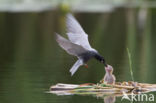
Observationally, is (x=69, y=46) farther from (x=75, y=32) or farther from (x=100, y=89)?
(x=100, y=89)

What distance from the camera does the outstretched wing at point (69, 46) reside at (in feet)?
26.3

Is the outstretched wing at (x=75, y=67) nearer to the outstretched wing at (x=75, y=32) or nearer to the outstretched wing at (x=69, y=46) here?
the outstretched wing at (x=69, y=46)

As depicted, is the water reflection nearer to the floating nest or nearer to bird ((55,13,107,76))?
the floating nest

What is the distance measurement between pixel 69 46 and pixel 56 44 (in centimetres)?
811

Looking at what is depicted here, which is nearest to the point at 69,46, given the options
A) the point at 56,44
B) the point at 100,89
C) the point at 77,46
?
the point at 77,46

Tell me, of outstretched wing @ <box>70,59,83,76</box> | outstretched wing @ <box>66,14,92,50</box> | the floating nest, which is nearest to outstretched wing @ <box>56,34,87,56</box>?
outstretched wing @ <box>70,59,83,76</box>

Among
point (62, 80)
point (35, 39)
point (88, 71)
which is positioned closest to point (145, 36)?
point (35, 39)

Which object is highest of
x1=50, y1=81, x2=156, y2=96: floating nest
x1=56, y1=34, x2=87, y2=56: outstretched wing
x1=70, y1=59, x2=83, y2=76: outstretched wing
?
x1=56, y1=34, x2=87, y2=56: outstretched wing

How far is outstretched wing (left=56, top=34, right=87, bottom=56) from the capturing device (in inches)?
315

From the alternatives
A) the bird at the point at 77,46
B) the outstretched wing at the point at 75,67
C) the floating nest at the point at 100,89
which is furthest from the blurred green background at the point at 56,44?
the bird at the point at 77,46

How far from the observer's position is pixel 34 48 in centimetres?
1506

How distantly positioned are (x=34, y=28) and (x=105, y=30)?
253 cm

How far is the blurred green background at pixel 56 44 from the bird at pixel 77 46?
577 millimetres

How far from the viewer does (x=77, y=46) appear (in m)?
8.13
